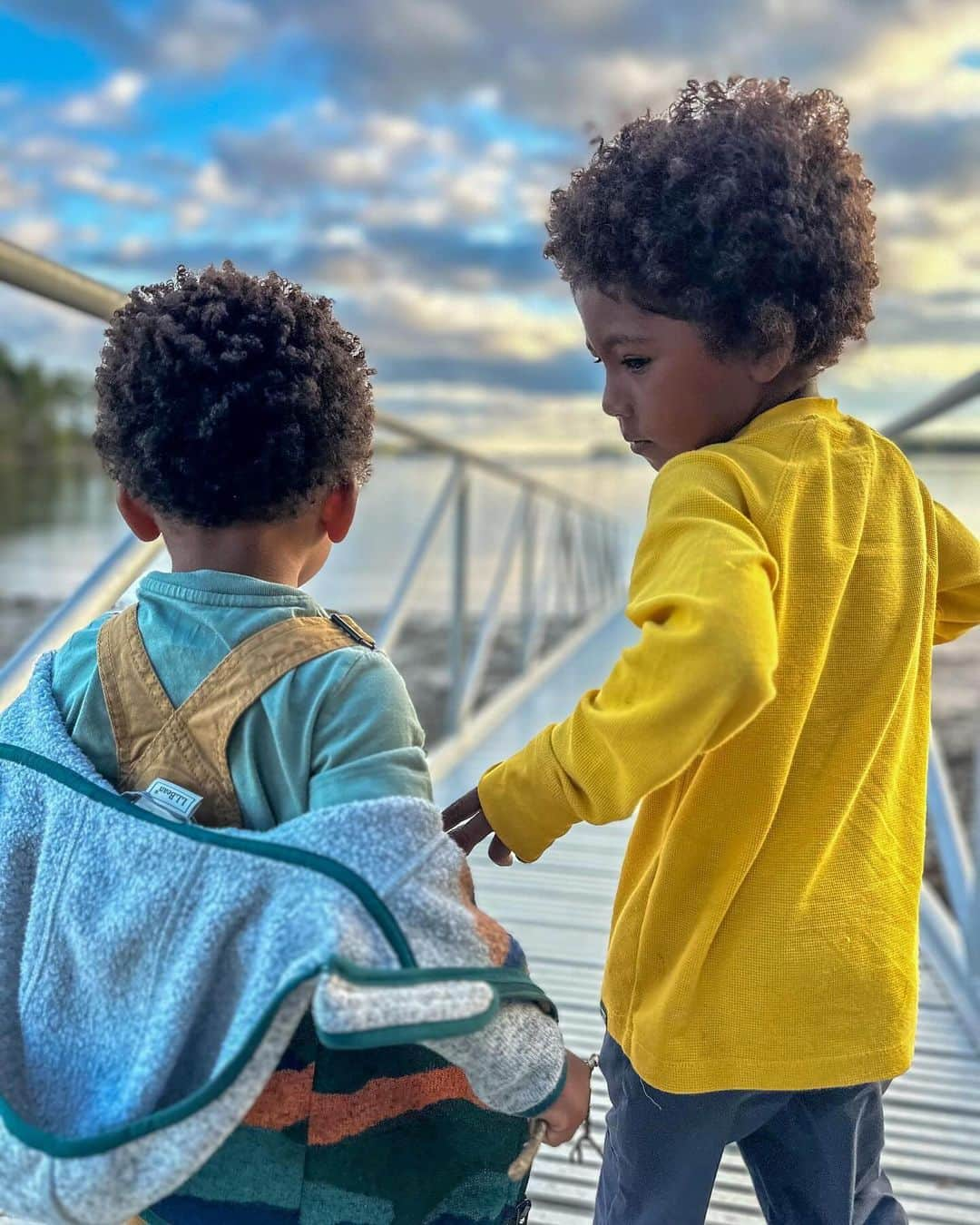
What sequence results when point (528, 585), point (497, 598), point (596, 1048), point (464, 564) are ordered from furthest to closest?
point (528, 585) → point (497, 598) → point (464, 564) → point (596, 1048)

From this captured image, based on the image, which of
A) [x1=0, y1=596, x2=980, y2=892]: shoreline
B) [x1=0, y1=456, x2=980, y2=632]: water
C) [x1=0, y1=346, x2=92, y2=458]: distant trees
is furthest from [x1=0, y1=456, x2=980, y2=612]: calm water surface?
[x1=0, y1=346, x2=92, y2=458]: distant trees

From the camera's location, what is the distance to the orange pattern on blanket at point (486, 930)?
66cm

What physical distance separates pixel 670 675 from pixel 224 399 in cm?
32

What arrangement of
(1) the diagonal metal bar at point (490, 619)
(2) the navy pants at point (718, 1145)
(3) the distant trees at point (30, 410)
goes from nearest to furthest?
(2) the navy pants at point (718, 1145) → (1) the diagonal metal bar at point (490, 619) → (3) the distant trees at point (30, 410)

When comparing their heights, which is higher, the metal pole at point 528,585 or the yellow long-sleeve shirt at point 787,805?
the yellow long-sleeve shirt at point 787,805

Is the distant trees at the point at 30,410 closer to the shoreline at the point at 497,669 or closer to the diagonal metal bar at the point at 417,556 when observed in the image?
the shoreline at the point at 497,669

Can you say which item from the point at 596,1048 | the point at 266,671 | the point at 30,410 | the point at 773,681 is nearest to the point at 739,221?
the point at 773,681

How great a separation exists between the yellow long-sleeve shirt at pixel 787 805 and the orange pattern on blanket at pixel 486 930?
2.9 inches

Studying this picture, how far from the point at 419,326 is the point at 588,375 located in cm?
624

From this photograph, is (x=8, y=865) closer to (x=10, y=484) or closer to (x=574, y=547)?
(x=574, y=547)

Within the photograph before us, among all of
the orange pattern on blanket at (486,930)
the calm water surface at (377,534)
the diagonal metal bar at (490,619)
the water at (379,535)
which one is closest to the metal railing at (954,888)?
the orange pattern on blanket at (486,930)

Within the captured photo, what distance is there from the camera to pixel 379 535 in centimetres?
1546

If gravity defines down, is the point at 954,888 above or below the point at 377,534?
above

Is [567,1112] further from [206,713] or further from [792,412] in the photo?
[792,412]
